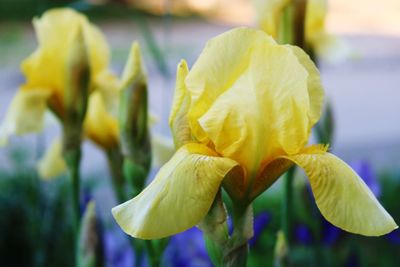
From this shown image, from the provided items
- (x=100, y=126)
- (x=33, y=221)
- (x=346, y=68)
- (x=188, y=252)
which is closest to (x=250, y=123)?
(x=100, y=126)

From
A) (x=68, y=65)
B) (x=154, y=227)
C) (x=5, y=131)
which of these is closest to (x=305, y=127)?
(x=154, y=227)

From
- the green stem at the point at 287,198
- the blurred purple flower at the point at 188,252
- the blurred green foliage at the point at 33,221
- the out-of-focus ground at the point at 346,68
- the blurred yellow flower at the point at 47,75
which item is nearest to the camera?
the green stem at the point at 287,198

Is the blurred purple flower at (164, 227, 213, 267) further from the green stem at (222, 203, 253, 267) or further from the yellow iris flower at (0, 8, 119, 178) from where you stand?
the green stem at (222, 203, 253, 267)

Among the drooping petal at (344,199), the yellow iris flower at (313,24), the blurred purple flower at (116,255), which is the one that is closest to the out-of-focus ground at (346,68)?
the yellow iris flower at (313,24)

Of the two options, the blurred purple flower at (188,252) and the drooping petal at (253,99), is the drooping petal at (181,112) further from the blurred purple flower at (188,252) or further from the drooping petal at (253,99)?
the blurred purple flower at (188,252)

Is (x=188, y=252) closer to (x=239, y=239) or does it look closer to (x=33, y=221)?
(x=33, y=221)

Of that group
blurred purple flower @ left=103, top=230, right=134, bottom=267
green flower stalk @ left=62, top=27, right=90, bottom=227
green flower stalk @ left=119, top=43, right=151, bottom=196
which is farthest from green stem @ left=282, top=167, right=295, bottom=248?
blurred purple flower @ left=103, top=230, right=134, bottom=267
